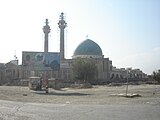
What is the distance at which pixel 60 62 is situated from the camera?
111500mm

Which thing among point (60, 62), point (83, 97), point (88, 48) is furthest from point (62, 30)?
point (83, 97)

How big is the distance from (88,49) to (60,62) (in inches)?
581

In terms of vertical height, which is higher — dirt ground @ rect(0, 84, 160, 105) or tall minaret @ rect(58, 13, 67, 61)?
tall minaret @ rect(58, 13, 67, 61)

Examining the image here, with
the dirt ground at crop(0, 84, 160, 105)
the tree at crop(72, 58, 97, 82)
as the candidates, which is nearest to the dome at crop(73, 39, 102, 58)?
the tree at crop(72, 58, 97, 82)

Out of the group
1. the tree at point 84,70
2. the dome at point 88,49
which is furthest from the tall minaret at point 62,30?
the tree at point 84,70

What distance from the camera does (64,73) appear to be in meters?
117

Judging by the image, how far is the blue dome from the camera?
122 meters

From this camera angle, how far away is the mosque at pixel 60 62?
296 feet

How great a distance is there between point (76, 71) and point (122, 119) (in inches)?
3239

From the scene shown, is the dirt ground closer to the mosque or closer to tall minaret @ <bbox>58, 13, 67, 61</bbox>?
the mosque

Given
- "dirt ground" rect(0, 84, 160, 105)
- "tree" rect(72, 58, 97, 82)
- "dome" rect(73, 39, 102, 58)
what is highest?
"dome" rect(73, 39, 102, 58)

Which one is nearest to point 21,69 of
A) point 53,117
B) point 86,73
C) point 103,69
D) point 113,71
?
point 86,73

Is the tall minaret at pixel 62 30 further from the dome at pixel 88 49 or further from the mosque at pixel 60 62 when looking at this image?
→ the dome at pixel 88 49

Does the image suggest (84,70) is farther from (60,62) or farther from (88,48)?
(88,48)
